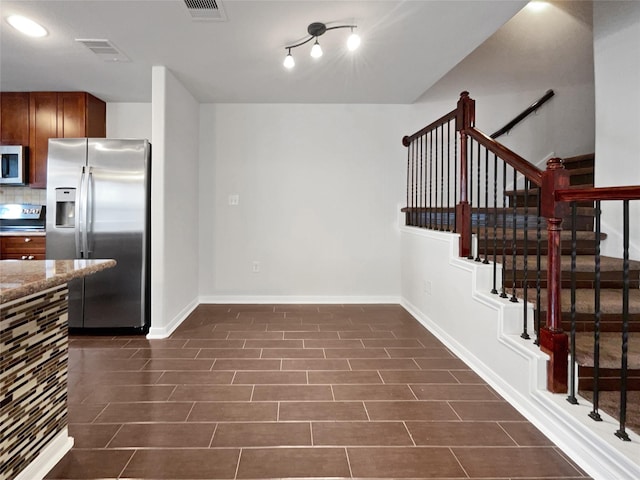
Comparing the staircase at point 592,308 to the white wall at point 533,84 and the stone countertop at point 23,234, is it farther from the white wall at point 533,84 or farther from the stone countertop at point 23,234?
the stone countertop at point 23,234

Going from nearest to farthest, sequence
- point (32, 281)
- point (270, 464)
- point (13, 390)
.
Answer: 1. point (32, 281)
2. point (13, 390)
3. point (270, 464)

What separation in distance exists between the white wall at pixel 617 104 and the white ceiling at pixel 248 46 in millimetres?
A: 1047

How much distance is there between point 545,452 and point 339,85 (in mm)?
3274

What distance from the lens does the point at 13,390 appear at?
126 cm

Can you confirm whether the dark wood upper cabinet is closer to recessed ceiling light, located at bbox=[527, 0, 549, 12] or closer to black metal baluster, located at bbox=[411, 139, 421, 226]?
black metal baluster, located at bbox=[411, 139, 421, 226]

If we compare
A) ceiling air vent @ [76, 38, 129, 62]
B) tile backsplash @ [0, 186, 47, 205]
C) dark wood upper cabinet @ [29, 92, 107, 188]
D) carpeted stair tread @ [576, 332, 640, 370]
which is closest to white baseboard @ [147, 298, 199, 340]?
dark wood upper cabinet @ [29, 92, 107, 188]

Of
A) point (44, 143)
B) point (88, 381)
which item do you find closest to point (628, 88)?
point (88, 381)

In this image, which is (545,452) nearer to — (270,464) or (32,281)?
(270,464)

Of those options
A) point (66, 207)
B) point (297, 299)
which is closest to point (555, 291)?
point (297, 299)

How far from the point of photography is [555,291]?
174 centimetres

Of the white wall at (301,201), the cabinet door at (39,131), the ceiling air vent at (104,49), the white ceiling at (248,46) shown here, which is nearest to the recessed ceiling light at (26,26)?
the white ceiling at (248,46)

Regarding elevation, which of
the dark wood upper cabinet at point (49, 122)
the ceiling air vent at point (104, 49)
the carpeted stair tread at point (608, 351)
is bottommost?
the carpeted stair tread at point (608, 351)

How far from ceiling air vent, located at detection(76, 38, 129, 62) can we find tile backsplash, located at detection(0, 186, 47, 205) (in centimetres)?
189

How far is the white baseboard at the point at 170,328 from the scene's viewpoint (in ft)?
9.90
